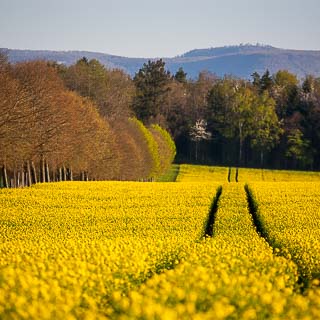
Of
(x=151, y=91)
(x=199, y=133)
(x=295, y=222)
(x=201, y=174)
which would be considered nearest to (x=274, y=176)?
(x=201, y=174)

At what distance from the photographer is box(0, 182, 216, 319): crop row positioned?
939 cm

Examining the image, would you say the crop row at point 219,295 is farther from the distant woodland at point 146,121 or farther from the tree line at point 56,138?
the distant woodland at point 146,121

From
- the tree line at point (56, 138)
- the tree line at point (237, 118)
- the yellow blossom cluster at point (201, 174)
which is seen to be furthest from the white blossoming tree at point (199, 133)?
the tree line at point (56, 138)

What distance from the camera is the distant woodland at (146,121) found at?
48281mm

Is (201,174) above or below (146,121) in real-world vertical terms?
below

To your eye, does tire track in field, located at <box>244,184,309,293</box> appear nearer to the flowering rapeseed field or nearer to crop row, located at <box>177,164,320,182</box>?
the flowering rapeseed field

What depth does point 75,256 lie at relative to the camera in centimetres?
1305

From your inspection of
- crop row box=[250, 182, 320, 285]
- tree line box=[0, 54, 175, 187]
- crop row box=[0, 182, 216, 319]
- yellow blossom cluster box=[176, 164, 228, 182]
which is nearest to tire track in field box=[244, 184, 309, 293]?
crop row box=[250, 182, 320, 285]

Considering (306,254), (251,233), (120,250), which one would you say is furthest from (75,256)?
(251,233)

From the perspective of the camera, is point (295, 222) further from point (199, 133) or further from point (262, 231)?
point (199, 133)

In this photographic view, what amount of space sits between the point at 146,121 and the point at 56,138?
7033 cm

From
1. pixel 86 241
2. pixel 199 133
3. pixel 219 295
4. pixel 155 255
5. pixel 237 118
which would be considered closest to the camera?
pixel 219 295

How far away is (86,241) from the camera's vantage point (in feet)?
56.0

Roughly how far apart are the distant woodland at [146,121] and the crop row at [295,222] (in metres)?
17.5
